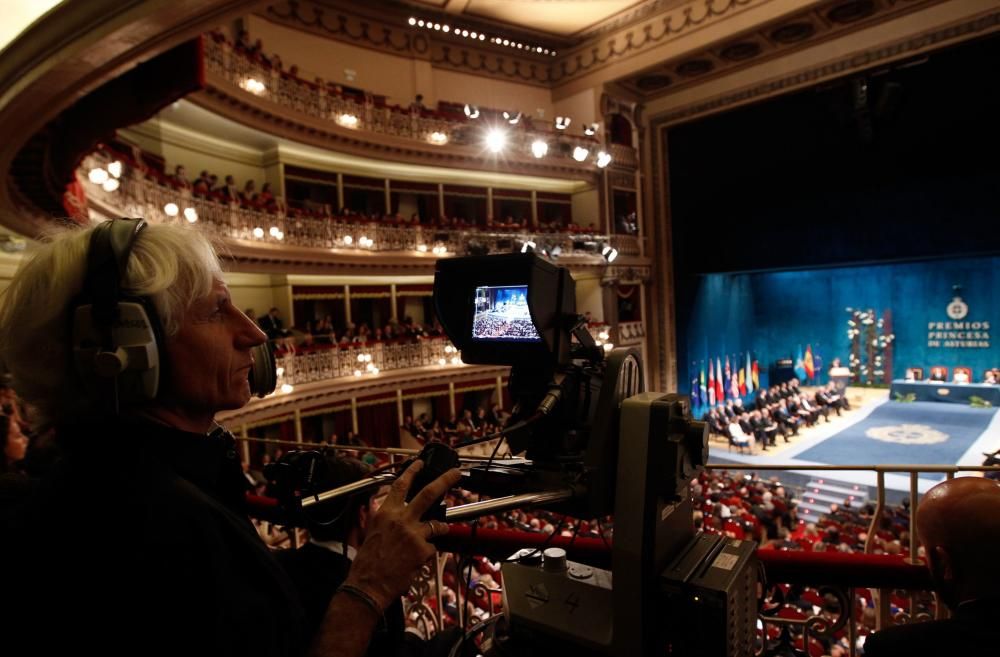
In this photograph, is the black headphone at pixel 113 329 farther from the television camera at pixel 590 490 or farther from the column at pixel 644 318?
the column at pixel 644 318

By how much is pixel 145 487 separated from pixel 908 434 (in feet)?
55.4

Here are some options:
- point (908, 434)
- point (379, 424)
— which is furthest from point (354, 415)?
point (908, 434)

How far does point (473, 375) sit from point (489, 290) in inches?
483

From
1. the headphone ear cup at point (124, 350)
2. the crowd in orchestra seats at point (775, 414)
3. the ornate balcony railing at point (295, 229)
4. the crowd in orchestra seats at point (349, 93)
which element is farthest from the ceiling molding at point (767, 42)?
the headphone ear cup at point (124, 350)

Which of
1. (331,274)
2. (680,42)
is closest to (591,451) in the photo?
(331,274)

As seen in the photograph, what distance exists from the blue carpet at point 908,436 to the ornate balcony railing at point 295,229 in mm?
7389

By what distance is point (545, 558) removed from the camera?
4.75ft

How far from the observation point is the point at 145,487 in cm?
81

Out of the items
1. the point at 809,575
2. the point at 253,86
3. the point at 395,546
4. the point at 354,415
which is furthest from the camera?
the point at 354,415

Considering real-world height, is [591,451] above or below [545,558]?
above

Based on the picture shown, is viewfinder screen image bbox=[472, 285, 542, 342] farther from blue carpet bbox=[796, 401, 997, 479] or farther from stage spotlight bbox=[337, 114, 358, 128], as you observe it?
blue carpet bbox=[796, 401, 997, 479]

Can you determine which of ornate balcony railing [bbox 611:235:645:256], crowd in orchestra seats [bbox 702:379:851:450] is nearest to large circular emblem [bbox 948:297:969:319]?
crowd in orchestra seats [bbox 702:379:851:450]

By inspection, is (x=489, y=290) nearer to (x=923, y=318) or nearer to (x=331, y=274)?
(x=331, y=274)

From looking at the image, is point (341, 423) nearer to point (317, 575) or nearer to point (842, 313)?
point (317, 575)
